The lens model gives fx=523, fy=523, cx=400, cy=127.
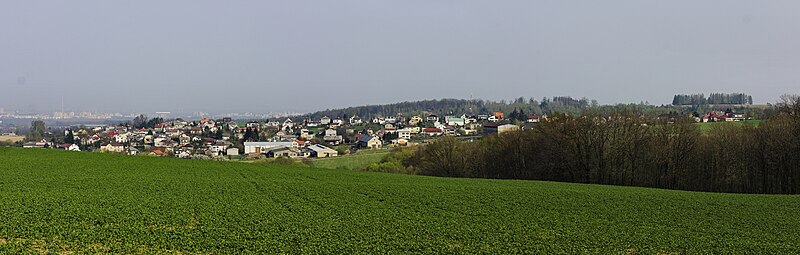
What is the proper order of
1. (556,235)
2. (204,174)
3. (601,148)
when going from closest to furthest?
(556,235)
(204,174)
(601,148)

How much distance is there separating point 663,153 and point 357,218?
109ft

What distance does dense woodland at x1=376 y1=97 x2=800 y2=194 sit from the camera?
39812 mm

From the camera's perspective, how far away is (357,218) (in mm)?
18844

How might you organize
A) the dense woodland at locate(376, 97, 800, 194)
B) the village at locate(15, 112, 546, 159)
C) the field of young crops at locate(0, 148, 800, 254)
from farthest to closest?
the village at locate(15, 112, 546, 159), the dense woodland at locate(376, 97, 800, 194), the field of young crops at locate(0, 148, 800, 254)

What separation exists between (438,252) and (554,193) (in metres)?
15.0

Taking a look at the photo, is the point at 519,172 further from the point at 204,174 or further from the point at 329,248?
the point at 329,248

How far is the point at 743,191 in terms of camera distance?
134 feet

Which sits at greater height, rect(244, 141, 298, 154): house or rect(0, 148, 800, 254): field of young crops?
rect(0, 148, 800, 254): field of young crops

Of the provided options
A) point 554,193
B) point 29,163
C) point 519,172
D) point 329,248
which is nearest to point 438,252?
point 329,248

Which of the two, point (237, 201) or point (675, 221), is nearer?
point (675, 221)

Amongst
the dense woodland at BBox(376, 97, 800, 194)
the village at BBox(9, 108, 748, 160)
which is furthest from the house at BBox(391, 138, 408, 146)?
the dense woodland at BBox(376, 97, 800, 194)

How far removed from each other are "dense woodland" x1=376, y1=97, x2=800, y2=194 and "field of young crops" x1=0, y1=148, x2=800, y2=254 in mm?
14192

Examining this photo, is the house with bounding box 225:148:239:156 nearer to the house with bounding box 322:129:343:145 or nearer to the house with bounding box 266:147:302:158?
the house with bounding box 266:147:302:158

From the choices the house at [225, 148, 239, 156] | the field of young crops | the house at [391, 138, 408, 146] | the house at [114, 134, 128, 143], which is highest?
the field of young crops
